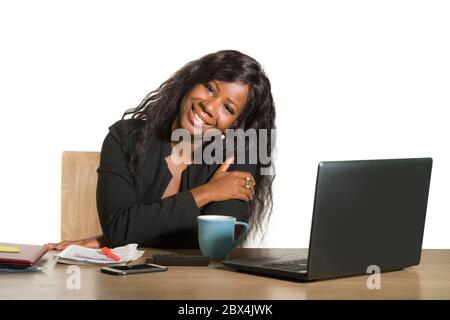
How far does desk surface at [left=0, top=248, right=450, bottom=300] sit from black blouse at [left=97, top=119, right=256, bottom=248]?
0.38 meters

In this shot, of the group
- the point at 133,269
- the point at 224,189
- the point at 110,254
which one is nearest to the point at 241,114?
the point at 224,189

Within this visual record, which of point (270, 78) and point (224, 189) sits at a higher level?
point (270, 78)

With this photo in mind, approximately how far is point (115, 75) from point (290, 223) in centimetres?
99

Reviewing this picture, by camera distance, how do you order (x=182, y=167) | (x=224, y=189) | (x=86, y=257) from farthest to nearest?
(x=182, y=167), (x=224, y=189), (x=86, y=257)

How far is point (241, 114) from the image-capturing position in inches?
93.3

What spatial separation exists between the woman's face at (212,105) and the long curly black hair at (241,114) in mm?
32

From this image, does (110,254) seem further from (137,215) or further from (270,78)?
(270,78)

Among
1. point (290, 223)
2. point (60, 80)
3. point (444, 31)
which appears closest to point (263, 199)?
point (290, 223)

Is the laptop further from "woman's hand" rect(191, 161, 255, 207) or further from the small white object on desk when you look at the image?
"woman's hand" rect(191, 161, 255, 207)

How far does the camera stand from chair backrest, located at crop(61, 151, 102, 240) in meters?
2.14

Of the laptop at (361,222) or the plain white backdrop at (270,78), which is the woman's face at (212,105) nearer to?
the laptop at (361,222)

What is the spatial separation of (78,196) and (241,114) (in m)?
0.56

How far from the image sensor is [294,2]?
3.39 meters
